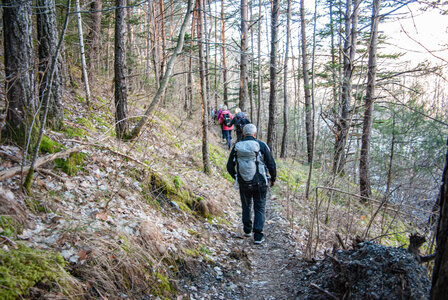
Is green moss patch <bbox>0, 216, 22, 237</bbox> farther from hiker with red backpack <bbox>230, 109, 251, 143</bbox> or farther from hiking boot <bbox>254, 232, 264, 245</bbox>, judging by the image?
hiker with red backpack <bbox>230, 109, 251, 143</bbox>

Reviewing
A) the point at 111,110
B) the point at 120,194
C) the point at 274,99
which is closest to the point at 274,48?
the point at 274,99

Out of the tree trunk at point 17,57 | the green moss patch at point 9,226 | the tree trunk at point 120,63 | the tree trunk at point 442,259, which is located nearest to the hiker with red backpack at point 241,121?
the tree trunk at point 120,63

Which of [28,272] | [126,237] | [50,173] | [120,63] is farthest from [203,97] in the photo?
[28,272]

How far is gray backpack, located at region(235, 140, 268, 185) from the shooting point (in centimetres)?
472

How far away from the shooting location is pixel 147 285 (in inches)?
107

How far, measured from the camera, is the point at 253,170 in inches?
186

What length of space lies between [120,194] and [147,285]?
5.92 feet

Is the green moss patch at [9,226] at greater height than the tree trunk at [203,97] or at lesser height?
lesser

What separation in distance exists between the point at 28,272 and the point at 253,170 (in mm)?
3518

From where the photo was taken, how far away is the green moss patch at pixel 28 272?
1.81m

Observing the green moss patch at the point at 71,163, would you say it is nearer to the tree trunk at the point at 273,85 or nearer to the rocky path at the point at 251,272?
the rocky path at the point at 251,272

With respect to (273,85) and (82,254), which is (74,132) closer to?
(82,254)

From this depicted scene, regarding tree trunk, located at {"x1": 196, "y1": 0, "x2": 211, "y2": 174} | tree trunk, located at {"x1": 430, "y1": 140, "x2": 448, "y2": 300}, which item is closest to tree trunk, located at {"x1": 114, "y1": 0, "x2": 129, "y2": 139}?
tree trunk, located at {"x1": 196, "y1": 0, "x2": 211, "y2": 174}

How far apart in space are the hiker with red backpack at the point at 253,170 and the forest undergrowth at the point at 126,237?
643mm
